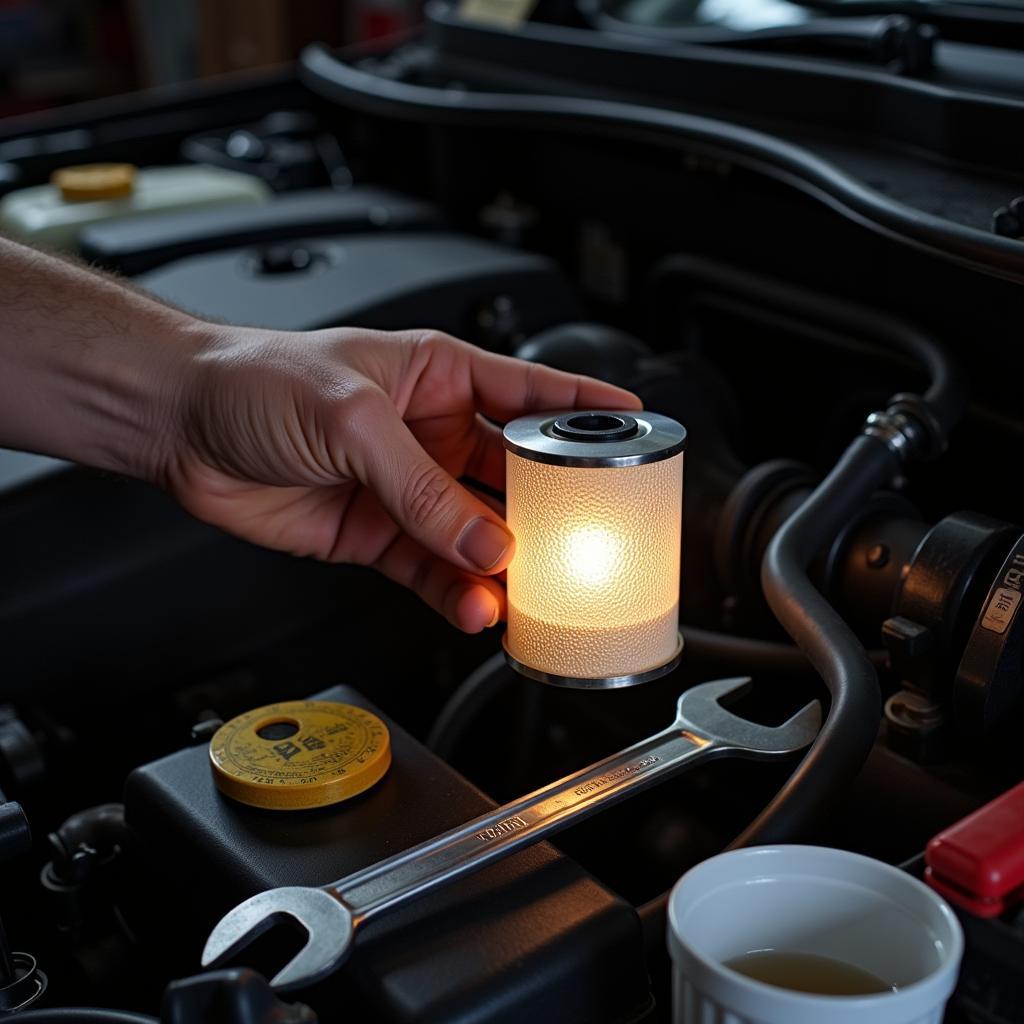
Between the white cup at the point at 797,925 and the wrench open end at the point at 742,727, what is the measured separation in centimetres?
15

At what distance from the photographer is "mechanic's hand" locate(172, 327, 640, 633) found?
0.82 m

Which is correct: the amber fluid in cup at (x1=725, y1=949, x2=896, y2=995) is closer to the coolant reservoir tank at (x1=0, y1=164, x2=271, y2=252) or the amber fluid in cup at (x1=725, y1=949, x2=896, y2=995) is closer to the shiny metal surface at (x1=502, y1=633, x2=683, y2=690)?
the shiny metal surface at (x1=502, y1=633, x2=683, y2=690)

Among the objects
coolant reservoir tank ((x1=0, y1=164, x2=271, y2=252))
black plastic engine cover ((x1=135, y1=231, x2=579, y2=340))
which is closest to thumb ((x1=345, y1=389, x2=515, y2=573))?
black plastic engine cover ((x1=135, y1=231, x2=579, y2=340))

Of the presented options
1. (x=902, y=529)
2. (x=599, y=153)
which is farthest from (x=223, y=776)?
(x=599, y=153)

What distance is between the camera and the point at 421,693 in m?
1.25

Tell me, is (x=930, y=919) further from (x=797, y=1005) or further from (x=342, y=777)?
(x=342, y=777)

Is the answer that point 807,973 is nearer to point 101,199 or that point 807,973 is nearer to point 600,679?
point 600,679

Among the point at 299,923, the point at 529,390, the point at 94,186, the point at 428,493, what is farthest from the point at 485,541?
the point at 94,186

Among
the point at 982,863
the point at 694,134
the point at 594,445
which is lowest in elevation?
the point at 982,863

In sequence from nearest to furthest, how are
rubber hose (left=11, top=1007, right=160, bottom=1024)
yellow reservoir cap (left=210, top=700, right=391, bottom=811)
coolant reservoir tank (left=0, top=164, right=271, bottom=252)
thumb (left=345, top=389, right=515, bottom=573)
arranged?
1. rubber hose (left=11, top=1007, right=160, bottom=1024)
2. yellow reservoir cap (left=210, top=700, right=391, bottom=811)
3. thumb (left=345, top=389, right=515, bottom=573)
4. coolant reservoir tank (left=0, top=164, right=271, bottom=252)

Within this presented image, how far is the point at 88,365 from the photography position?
3.00 feet

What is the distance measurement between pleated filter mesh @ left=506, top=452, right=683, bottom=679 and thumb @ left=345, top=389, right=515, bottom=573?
5 cm

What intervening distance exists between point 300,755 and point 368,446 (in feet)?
0.65

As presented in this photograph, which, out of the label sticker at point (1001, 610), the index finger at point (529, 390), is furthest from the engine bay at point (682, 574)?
the index finger at point (529, 390)
